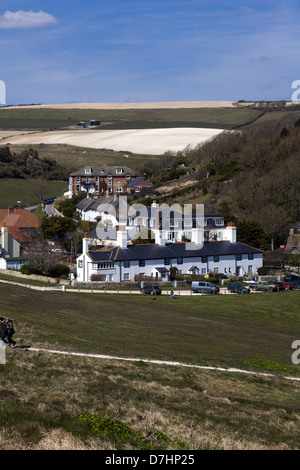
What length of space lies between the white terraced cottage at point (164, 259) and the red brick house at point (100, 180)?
72.5 m

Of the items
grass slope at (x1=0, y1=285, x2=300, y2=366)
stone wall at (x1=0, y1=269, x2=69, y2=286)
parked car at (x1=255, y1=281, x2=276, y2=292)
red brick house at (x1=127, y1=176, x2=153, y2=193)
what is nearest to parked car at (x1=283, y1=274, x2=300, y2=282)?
parked car at (x1=255, y1=281, x2=276, y2=292)

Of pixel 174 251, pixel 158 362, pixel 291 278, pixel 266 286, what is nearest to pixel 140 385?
pixel 158 362

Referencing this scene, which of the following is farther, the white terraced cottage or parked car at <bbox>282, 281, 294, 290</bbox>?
the white terraced cottage

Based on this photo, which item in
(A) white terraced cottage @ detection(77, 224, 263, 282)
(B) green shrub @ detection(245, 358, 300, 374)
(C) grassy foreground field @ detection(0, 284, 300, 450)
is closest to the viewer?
(C) grassy foreground field @ detection(0, 284, 300, 450)

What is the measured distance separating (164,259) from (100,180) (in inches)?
3179

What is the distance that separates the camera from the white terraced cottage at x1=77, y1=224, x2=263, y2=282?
7088 centimetres

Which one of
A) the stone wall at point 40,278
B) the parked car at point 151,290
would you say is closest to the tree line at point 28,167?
the stone wall at point 40,278

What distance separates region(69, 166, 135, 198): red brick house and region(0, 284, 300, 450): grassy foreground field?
344 ft

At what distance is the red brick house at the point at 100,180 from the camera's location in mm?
149500

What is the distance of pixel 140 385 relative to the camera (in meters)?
22.3

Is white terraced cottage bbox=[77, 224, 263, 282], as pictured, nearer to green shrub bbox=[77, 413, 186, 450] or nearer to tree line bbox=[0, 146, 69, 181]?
green shrub bbox=[77, 413, 186, 450]

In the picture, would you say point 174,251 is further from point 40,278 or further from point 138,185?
point 138,185

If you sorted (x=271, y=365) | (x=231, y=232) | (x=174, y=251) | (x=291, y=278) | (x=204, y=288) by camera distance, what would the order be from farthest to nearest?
(x=231, y=232), (x=174, y=251), (x=291, y=278), (x=204, y=288), (x=271, y=365)

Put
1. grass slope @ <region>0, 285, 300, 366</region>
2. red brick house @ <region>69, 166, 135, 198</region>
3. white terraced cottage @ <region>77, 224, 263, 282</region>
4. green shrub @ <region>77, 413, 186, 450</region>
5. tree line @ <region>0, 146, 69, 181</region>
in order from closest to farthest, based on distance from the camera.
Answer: green shrub @ <region>77, 413, 186, 450</region> → grass slope @ <region>0, 285, 300, 366</region> → white terraced cottage @ <region>77, 224, 263, 282</region> → red brick house @ <region>69, 166, 135, 198</region> → tree line @ <region>0, 146, 69, 181</region>
